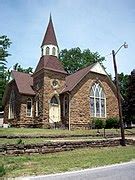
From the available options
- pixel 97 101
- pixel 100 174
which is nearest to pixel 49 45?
pixel 97 101

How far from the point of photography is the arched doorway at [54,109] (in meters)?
34.0

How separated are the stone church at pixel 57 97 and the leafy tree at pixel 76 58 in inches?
843

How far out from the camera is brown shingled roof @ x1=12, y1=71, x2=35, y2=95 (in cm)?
3475

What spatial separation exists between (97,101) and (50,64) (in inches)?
296

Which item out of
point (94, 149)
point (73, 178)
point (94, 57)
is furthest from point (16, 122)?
point (94, 57)

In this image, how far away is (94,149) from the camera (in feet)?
57.0

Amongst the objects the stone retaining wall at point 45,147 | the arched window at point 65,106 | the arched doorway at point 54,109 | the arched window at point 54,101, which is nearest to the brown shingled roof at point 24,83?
the arched window at point 54,101

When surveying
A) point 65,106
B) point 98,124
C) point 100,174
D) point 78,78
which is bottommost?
point 100,174

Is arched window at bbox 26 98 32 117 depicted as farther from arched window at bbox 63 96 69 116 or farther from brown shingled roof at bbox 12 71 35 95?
arched window at bbox 63 96 69 116

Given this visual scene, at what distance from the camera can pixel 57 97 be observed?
34969mm

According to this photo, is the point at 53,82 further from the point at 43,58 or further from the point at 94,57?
the point at 94,57

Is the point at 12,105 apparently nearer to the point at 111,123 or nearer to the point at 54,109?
the point at 54,109

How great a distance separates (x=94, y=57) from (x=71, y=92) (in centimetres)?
2924

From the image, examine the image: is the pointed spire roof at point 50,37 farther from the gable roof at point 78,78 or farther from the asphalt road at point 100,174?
the asphalt road at point 100,174
